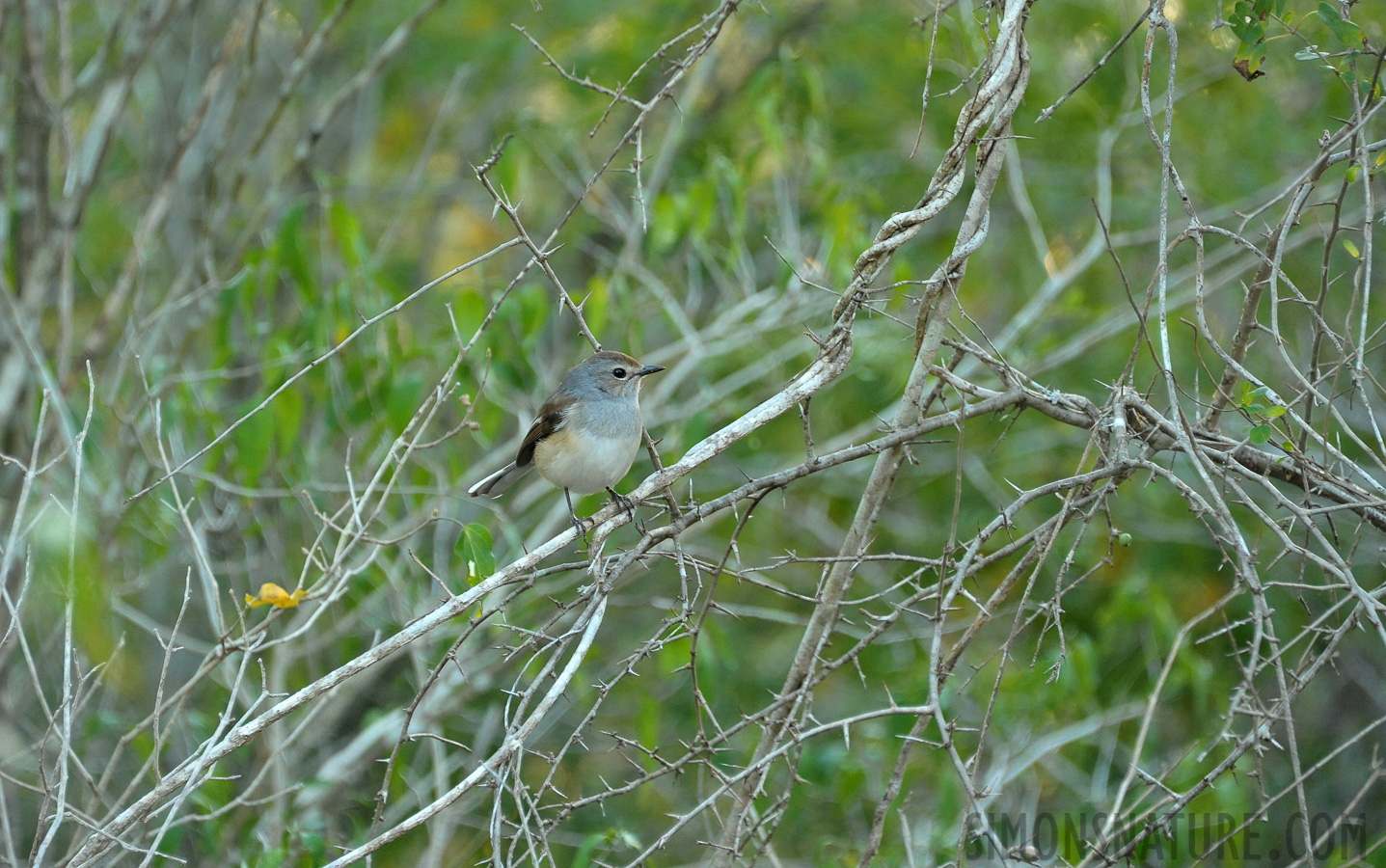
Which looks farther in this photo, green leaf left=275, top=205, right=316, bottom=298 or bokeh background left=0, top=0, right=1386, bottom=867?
green leaf left=275, top=205, right=316, bottom=298

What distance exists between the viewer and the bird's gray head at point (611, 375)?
5.09 m

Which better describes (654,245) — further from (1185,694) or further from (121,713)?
(121,713)

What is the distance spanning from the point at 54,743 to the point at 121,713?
873 millimetres

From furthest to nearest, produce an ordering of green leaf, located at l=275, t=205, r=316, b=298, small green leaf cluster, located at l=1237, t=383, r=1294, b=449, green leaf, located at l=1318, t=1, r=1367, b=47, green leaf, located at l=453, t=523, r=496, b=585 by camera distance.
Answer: green leaf, located at l=275, t=205, r=316, b=298 → green leaf, located at l=453, t=523, r=496, b=585 → green leaf, located at l=1318, t=1, r=1367, b=47 → small green leaf cluster, located at l=1237, t=383, r=1294, b=449

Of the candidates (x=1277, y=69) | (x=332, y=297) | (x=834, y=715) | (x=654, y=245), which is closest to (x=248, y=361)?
(x=332, y=297)

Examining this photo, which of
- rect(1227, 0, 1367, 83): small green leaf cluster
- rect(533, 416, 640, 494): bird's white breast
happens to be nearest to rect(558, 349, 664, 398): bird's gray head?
Answer: rect(533, 416, 640, 494): bird's white breast

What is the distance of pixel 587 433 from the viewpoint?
4.84 meters

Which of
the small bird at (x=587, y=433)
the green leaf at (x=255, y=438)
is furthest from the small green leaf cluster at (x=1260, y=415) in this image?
the green leaf at (x=255, y=438)

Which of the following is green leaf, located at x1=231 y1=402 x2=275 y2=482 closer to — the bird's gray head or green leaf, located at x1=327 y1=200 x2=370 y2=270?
green leaf, located at x1=327 y1=200 x2=370 y2=270

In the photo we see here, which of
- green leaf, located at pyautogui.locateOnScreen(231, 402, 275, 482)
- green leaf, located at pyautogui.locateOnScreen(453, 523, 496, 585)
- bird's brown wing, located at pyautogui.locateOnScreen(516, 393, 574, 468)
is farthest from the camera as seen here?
bird's brown wing, located at pyautogui.locateOnScreen(516, 393, 574, 468)

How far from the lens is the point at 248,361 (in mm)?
7812

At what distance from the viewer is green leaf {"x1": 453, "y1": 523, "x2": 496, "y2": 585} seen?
3189mm

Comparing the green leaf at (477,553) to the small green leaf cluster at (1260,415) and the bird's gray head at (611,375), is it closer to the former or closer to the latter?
the bird's gray head at (611,375)

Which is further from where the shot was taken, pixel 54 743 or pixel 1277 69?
pixel 1277 69
